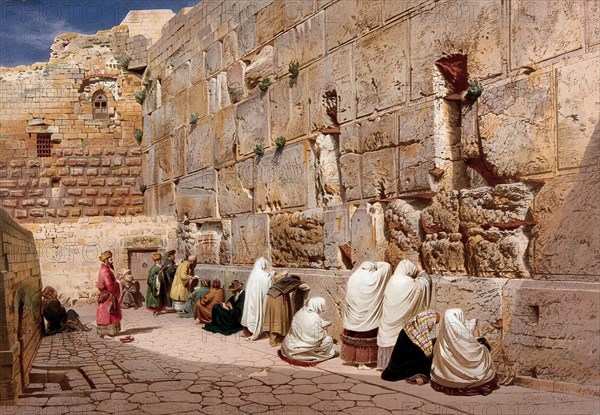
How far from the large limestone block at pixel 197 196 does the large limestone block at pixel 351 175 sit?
4320 mm

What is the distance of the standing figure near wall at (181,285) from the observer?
11922 mm

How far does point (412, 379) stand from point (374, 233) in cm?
225

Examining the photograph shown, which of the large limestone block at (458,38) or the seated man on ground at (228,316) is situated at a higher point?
the large limestone block at (458,38)

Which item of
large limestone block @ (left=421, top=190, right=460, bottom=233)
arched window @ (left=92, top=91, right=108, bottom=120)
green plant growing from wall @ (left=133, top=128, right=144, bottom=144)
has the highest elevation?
arched window @ (left=92, top=91, right=108, bottom=120)

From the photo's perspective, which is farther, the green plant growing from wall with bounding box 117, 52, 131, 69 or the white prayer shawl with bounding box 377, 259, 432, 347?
the green plant growing from wall with bounding box 117, 52, 131, 69

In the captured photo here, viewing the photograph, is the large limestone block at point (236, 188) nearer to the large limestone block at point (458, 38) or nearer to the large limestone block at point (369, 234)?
the large limestone block at point (369, 234)

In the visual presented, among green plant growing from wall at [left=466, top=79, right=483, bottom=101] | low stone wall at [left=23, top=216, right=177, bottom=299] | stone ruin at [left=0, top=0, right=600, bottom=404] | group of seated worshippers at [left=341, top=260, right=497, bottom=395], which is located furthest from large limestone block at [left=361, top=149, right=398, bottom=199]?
low stone wall at [left=23, top=216, right=177, bottom=299]

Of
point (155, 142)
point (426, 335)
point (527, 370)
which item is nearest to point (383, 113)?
point (426, 335)

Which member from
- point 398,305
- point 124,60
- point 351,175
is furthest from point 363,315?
point 124,60

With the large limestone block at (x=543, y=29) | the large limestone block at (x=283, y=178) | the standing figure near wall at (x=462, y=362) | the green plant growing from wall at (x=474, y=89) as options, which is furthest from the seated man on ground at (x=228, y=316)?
the large limestone block at (x=543, y=29)

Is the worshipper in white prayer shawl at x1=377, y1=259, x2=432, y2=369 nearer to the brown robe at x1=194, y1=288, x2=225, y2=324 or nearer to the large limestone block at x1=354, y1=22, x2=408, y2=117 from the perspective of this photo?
the large limestone block at x1=354, y1=22, x2=408, y2=117

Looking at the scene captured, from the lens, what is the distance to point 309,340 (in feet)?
23.7

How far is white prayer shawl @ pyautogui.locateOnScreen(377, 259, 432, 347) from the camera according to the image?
6.55 m

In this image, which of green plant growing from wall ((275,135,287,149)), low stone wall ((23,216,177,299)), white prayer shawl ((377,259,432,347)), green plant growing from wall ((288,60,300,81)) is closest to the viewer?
white prayer shawl ((377,259,432,347))
